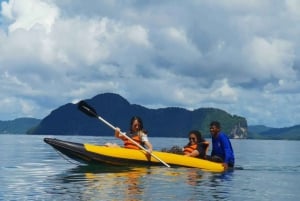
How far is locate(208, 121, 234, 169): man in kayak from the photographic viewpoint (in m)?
23.0

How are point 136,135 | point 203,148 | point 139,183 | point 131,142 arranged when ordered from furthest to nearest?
point 203,148 → point 131,142 → point 136,135 → point 139,183

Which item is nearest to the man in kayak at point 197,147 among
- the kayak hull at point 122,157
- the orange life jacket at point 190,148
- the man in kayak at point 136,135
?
the orange life jacket at point 190,148

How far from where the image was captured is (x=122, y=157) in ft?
74.9

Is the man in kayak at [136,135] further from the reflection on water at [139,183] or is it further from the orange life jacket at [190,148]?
the orange life jacket at [190,148]

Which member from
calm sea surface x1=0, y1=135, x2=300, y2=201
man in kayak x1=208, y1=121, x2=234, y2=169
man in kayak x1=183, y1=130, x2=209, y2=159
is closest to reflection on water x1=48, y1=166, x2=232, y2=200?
calm sea surface x1=0, y1=135, x2=300, y2=201

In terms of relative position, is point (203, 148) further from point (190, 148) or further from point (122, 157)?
point (122, 157)

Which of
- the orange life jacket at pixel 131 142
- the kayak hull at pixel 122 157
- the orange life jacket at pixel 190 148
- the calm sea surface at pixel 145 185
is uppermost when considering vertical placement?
the orange life jacket at pixel 131 142

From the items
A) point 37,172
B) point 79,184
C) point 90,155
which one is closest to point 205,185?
point 79,184

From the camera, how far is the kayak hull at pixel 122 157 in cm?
2288

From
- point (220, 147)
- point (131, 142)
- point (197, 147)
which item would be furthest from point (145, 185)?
point (220, 147)

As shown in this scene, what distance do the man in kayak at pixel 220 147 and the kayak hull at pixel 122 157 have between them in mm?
426

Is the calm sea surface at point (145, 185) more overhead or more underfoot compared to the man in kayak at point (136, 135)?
more underfoot

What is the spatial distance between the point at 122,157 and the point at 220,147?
412 centimetres

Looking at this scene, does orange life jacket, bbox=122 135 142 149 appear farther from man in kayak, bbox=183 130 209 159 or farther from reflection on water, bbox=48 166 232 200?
man in kayak, bbox=183 130 209 159
